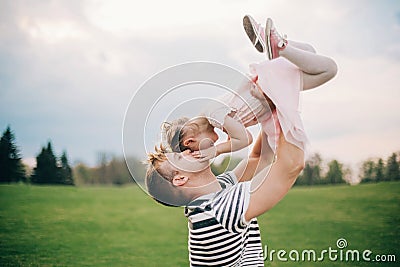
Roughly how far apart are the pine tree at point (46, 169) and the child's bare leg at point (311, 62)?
203 centimetres

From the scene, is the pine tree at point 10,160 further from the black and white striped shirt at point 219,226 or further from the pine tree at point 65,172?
Result: the black and white striped shirt at point 219,226

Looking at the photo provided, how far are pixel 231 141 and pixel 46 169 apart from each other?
1965 millimetres

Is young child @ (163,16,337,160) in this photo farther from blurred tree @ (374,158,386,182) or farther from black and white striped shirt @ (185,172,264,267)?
blurred tree @ (374,158,386,182)

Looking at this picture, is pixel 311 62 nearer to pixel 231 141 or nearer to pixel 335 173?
pixel 231 141

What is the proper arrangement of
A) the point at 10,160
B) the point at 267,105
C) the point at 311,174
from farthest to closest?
1. the point at 311,174
2. the point at 10,160
3. the point at 267,105

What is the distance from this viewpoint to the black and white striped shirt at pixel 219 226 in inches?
38.6

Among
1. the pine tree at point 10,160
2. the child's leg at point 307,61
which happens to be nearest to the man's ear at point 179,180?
the child's leg at point 307,61

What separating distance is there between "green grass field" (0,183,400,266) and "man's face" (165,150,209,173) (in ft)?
4.80

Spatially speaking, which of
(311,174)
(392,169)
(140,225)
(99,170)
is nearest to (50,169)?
(99,170)

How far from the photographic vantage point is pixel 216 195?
3.34ft

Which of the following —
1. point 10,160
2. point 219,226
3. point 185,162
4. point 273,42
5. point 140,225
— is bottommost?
point 140,225

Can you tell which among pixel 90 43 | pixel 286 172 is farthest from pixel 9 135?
pixel 286 172

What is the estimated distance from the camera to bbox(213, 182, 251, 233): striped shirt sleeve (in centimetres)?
97

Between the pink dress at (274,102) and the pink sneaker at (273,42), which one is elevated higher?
the pink sneaker at (273,42)
